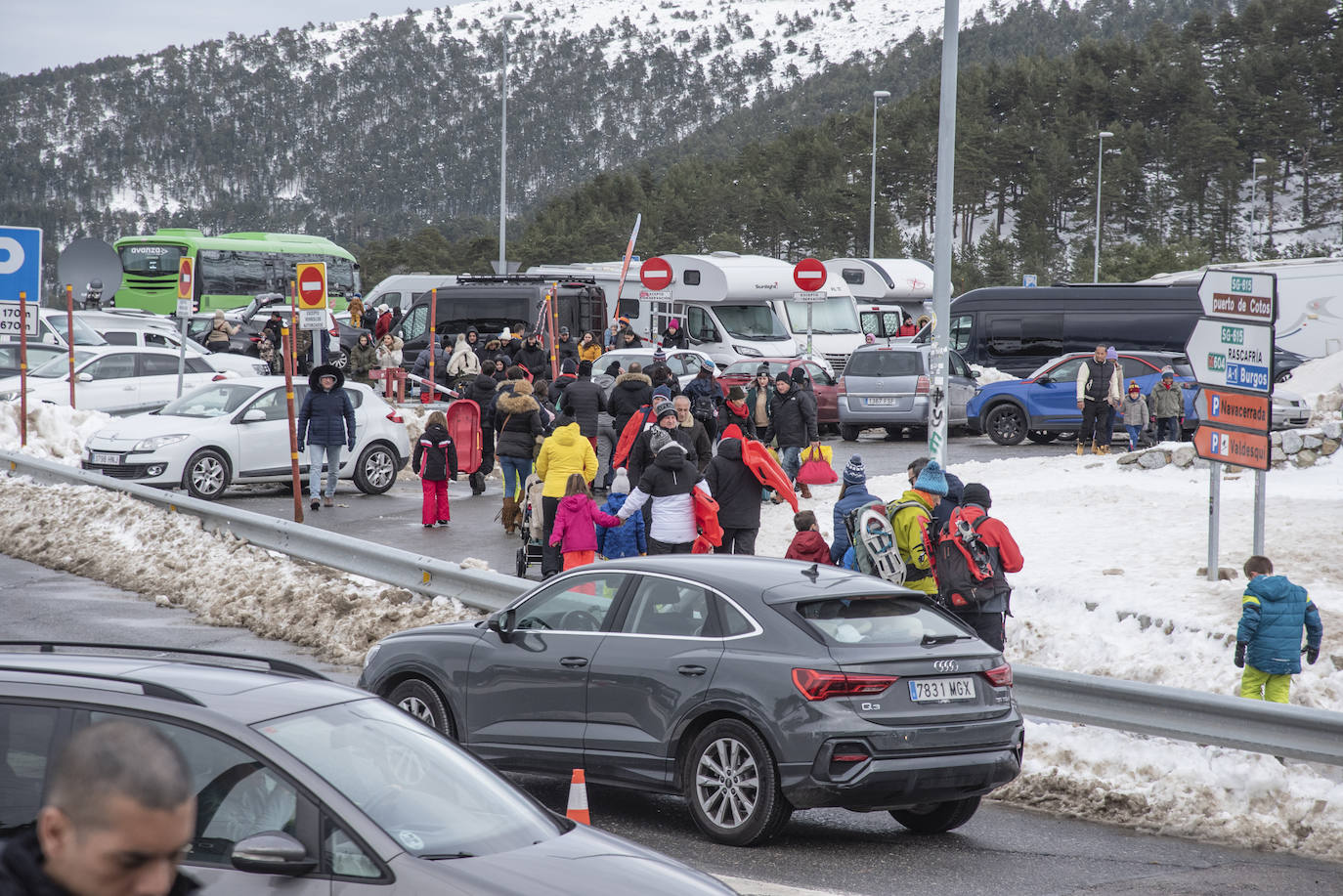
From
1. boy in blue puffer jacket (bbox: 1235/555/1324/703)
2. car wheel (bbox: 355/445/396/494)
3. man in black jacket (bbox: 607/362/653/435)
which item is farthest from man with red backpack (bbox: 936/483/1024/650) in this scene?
car wheel (bbox: 355/445/396/494)

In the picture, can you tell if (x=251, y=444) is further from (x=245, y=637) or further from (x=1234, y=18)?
(x=1234, y=18)

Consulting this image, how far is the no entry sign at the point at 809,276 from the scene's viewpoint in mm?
24516

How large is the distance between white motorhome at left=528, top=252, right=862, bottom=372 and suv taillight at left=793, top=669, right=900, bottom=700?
25.0 metres

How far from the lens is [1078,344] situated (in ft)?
114

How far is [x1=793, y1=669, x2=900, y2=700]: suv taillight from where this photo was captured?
685 centimetres

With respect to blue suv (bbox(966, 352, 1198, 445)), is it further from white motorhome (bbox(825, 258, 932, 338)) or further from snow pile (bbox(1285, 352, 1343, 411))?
white motorhome (bbox(825, 258, 932, 338))

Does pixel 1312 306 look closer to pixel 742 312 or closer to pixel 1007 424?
pixel 1007 424

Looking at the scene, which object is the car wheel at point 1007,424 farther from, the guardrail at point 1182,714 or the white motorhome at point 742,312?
the guardrail at point 1182,714

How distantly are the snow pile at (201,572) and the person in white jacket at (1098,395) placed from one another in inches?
552

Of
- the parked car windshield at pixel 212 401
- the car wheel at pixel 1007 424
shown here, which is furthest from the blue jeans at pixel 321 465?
the car wheel at pixel 1007 424

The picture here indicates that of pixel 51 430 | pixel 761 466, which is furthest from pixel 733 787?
pixel 51 430

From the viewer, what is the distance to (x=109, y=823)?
2.14 m

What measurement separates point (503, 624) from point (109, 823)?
19.6 ft

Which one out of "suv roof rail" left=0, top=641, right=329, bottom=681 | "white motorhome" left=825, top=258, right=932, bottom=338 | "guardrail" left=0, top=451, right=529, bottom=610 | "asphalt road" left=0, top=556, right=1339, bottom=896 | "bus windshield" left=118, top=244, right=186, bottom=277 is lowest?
"asphalt road" left=0, top=556, right=1339, bottom=896
